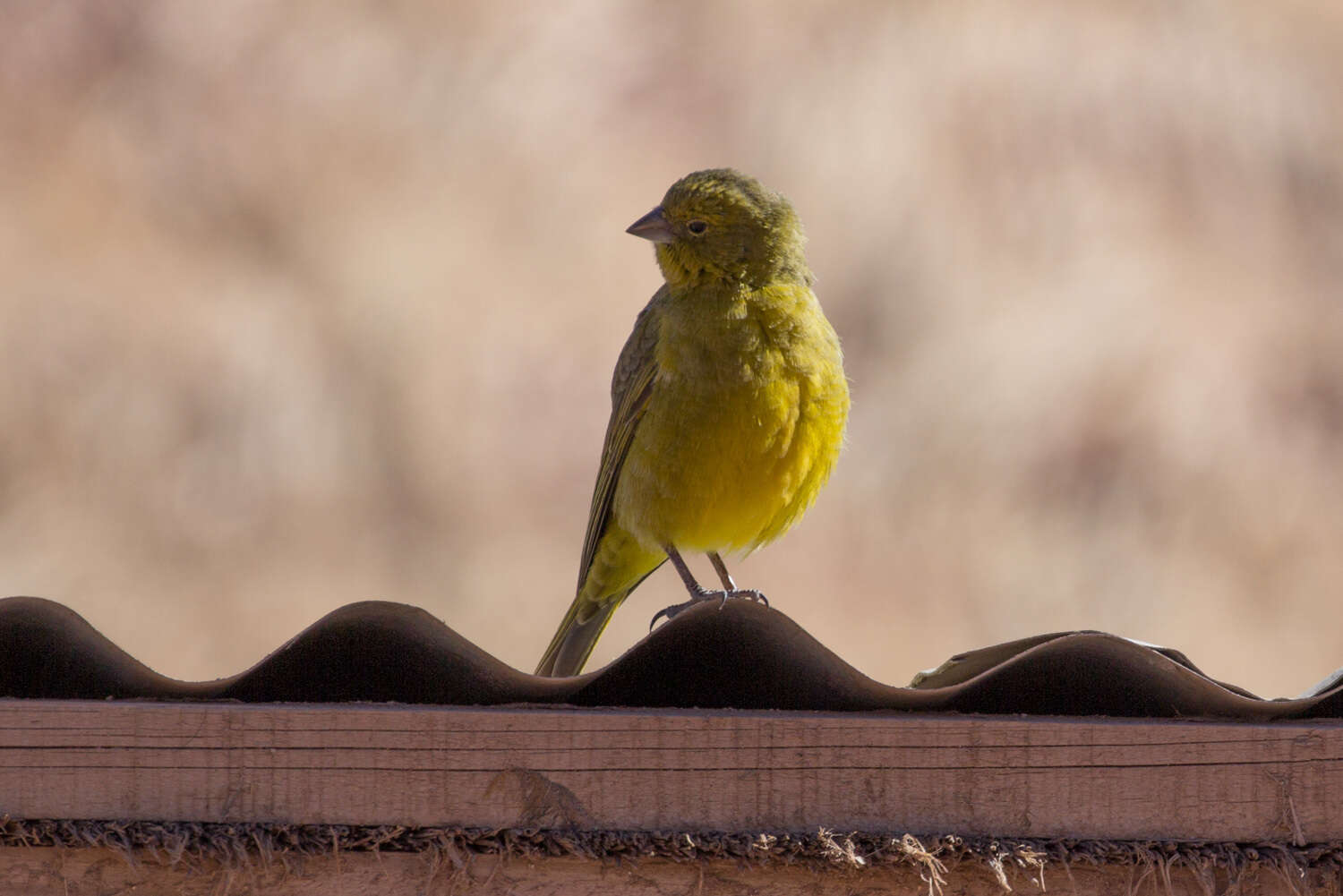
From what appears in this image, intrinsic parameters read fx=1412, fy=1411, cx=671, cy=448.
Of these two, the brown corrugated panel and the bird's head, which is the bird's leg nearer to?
the bird's head

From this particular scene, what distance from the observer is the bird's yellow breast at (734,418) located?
12.1ft

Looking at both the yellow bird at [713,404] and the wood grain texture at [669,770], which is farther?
the yellow bird at [713,404]

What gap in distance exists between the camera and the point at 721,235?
4.00 meters

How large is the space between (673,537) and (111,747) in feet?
7.09

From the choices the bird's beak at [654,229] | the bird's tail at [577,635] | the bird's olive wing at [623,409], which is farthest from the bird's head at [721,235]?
the bird's tail at [577,635]

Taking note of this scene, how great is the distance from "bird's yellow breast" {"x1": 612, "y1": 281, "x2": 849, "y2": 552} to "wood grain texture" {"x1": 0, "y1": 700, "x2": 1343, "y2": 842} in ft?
5.80

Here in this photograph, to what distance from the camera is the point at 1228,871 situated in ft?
6.40

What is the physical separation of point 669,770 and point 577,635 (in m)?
2.37

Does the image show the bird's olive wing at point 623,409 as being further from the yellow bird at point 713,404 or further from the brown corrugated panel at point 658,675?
the brown corrugated panel at point 658,675

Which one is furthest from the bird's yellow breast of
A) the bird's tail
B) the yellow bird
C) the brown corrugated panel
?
the brown corrugated panel

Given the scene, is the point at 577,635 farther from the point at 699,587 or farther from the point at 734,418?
the point at 734,418

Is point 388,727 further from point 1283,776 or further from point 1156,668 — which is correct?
point 1283,776

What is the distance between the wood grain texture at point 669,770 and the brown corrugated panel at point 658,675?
0.07m

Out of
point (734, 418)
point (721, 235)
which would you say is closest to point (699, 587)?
point (734, 418)
